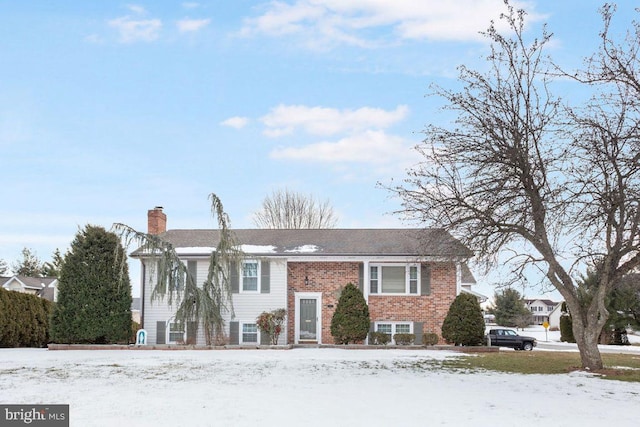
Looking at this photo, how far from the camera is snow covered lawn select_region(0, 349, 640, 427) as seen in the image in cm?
1115

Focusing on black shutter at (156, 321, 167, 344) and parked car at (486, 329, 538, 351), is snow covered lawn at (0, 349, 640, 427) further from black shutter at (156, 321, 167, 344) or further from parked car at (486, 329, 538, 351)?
parked car at (486, 329, 538, 351)

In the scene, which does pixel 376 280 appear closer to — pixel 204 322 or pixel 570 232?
pixel 204 322

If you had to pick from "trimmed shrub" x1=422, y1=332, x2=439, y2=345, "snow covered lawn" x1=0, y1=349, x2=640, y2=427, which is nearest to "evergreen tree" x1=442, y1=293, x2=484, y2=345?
"trimmed shrub" x1=422, y1=332, x2=439, y2=345

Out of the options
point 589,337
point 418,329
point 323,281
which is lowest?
point 418,329

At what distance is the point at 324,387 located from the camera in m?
14.5

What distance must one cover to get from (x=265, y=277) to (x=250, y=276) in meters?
0.64

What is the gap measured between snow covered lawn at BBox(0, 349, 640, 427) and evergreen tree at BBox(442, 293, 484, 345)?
7.38 meters

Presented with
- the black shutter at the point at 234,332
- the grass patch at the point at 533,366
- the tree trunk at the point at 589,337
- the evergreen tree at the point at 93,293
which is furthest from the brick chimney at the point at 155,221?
the tree trunk at the point at 589,337

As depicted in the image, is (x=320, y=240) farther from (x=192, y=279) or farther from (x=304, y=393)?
(x=304, y=393)

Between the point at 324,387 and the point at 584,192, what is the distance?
26.7 feet

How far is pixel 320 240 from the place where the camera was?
3194 cm

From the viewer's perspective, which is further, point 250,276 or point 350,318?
point 250,276

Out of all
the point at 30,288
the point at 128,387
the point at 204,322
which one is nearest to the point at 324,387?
the point at 128,387

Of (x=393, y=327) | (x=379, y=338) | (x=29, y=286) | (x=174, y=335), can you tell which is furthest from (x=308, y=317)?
(x=29, y=286)
